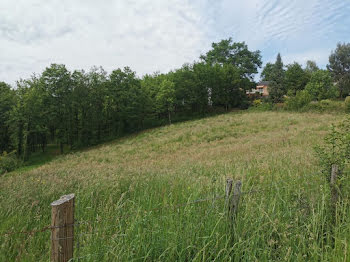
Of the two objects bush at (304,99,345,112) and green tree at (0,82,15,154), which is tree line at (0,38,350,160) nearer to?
green tree at (0,82,15,154)

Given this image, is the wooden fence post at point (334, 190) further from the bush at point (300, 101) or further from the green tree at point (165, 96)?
the green tree at point (165, 96)

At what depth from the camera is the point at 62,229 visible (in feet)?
5.93

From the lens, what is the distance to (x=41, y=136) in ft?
109

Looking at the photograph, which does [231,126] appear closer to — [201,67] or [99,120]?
[99,120]

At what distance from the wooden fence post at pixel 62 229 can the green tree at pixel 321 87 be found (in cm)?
4737

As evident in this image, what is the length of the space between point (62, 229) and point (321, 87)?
163 ft

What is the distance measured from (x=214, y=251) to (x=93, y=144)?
113ft

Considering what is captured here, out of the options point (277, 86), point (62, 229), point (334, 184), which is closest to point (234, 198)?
point (334, 184)

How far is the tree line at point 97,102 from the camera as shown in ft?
95.8

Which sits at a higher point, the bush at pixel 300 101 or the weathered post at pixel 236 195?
the weathered post at pixel 236 195

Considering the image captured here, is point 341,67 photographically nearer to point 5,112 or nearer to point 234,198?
point 234,198

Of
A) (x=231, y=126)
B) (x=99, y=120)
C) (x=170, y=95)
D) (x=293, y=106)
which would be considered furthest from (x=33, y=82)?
(x=293, y=106)

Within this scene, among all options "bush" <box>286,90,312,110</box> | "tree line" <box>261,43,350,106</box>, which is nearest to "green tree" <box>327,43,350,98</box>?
"tree line" <box>261,43,350,106</box>

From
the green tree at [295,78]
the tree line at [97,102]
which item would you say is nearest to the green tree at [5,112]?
the tree line at [97,102]
